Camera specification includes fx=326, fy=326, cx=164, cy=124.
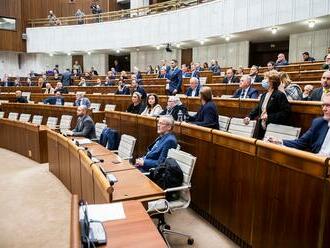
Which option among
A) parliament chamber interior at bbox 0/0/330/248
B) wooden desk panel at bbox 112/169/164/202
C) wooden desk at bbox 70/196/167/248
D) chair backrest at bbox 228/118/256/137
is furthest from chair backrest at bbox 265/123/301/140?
wooden desk at bbox 70/196/167/248

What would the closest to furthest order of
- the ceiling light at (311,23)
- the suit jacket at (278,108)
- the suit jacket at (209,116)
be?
the suit jacket at (278,108) < the suit jacket at (209,116) < the ceiling light at (311,23)

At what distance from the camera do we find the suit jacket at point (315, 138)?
96.3 inches

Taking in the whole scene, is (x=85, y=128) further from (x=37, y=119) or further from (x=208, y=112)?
(x=37, y=119)

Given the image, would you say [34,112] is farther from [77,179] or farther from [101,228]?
[101,228]

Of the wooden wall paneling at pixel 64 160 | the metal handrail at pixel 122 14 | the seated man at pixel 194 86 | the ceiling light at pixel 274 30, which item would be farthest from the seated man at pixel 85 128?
the metal handrail at pixel 122 14

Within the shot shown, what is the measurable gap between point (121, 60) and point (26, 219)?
15198 millimetres

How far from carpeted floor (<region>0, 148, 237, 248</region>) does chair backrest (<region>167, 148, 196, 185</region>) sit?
574 millimetres

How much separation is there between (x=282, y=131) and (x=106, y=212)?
6.47 feet

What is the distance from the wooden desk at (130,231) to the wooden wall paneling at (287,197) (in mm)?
903

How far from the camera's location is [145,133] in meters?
4.53

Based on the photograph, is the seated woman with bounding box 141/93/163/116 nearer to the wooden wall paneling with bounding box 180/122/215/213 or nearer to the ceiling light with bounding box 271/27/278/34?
the wooden wall paneling with bounding box 180/122/215/213

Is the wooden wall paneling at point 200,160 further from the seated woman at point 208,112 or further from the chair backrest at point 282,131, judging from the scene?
the chair backrest at point 282,131

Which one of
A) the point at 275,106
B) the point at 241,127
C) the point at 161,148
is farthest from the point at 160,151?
Answer: the point at 275,106

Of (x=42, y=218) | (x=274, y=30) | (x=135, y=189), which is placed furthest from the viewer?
(x=274, y=30)
